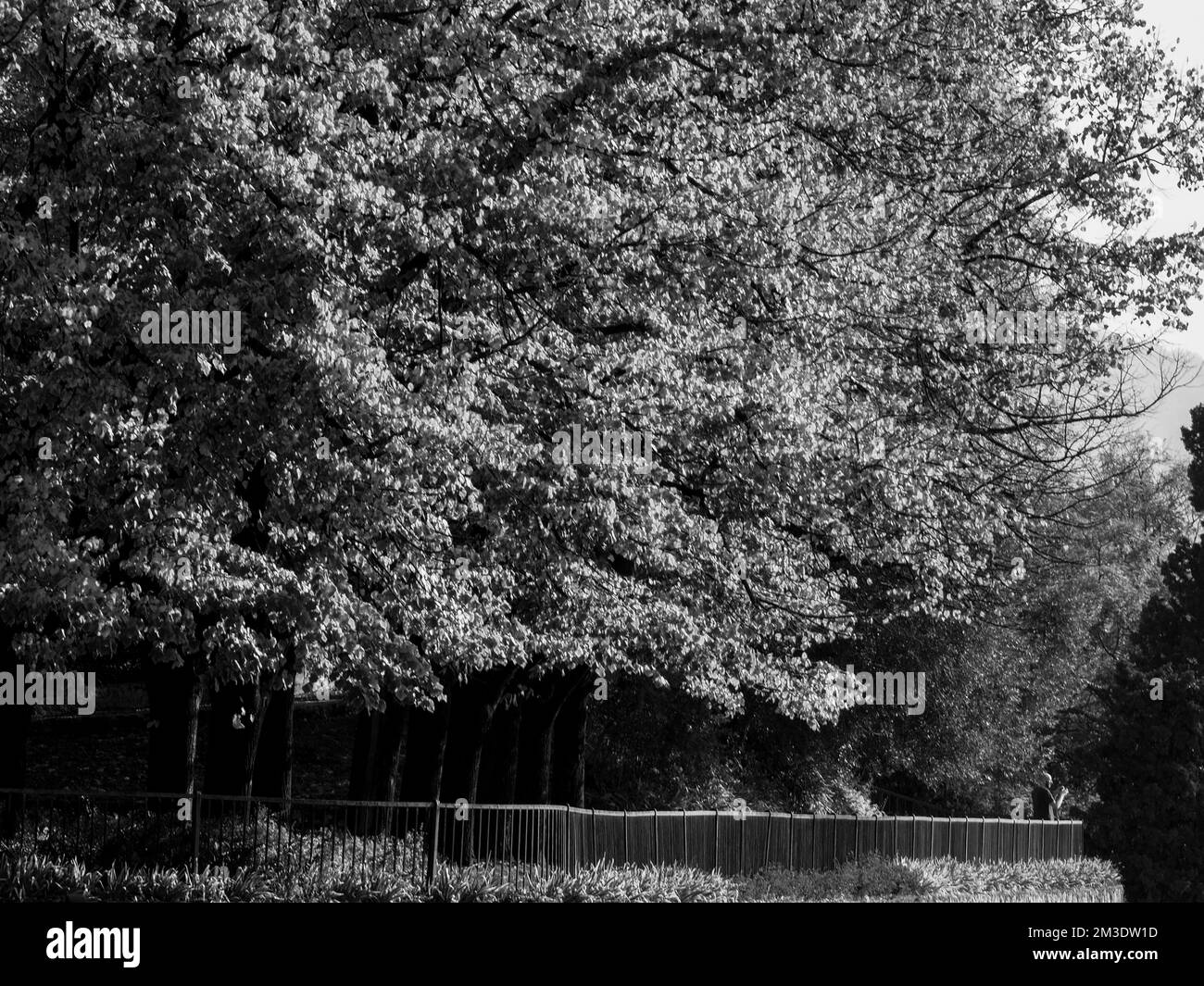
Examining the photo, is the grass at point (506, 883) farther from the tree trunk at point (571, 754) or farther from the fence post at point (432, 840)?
the tree trunk at point (571, 754)

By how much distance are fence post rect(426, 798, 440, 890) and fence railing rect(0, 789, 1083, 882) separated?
0.02 meters

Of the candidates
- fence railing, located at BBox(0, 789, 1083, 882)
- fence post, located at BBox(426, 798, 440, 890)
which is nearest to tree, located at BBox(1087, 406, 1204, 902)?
fence railing, located at BBox(0, 789, 1083, 882)

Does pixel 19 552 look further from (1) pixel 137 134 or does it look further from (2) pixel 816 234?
(2) pixel 816 234

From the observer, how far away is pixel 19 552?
14.8m

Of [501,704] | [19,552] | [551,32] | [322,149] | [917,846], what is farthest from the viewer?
[917,846]

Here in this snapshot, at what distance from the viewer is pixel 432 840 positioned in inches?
781

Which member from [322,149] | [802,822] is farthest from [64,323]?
[802,822]

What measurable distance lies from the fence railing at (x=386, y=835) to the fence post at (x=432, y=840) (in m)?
0.02

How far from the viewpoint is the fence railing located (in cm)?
1748

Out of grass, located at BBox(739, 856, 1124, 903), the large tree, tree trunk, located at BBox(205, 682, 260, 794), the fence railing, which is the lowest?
grass, located at BBox(739, 856, 1124, 903)

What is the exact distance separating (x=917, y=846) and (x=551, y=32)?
69.0ft

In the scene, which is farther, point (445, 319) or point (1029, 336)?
point (1029, 336)

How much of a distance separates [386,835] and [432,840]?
68 cm

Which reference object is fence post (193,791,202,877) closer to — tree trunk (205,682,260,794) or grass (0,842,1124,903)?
grass (0,842,1124,903)
